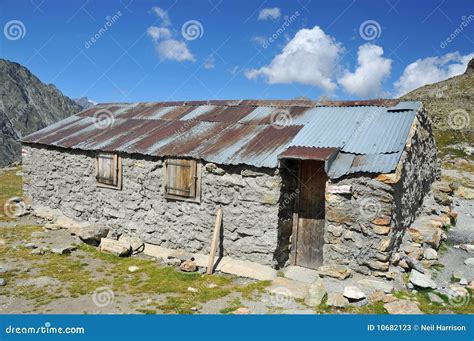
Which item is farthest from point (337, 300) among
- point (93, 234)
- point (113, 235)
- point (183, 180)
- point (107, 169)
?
point (107, 169)

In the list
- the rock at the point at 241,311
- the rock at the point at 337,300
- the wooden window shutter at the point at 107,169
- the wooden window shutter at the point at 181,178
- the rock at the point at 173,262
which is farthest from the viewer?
the wooden window shutter at the point at 107,169

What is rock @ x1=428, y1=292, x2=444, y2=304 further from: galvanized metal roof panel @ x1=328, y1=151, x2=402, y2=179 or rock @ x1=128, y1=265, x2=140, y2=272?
rock @ x1=128, y1=265, x2=140, y2=272

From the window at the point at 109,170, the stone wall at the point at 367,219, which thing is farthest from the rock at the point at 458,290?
the window at the point at 109,170

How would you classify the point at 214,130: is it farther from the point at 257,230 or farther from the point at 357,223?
the point at 357,223

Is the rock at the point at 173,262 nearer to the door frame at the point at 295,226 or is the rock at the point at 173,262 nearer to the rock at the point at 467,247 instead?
the door frame at the point at 295,226

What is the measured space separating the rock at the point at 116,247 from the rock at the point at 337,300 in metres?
6.06

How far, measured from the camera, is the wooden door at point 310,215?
9703 mm

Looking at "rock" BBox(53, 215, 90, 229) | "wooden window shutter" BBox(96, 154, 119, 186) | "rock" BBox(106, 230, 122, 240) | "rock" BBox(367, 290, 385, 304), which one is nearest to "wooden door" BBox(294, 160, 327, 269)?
"rock" BBox(367, 290, 385, 304)

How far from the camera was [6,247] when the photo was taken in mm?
11688

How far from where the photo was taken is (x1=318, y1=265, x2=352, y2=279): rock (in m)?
8.48

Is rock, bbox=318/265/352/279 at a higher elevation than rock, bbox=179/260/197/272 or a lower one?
higher

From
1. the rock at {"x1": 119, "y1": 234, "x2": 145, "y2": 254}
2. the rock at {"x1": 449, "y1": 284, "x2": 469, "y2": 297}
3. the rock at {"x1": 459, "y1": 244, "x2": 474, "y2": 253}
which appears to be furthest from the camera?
the rock at {"x1": 119, "y1": 234, "x2": 145, "y2": 254}

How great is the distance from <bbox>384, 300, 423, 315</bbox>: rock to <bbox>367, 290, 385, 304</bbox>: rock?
256 mm

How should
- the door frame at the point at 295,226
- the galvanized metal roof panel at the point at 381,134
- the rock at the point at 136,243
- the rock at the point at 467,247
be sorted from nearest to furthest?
the galvanized metal roof panel at the point at 381,134 < the door frame at the point at 295,226 < the rock at the point at 467,247 < the rock at the point at 136,243
